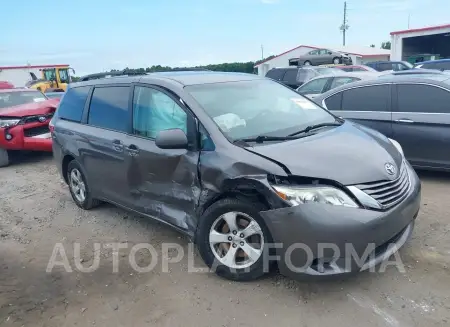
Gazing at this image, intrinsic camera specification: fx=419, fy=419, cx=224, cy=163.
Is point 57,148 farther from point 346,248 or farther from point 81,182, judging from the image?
point 346,248

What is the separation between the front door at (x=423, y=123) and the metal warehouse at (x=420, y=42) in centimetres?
2564

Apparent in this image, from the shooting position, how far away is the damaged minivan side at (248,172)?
115 inches

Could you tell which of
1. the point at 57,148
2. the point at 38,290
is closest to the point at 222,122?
the point at 38,290

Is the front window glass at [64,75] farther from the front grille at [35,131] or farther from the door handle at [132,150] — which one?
the door handle at [132,150]

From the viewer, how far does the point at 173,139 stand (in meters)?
3.45

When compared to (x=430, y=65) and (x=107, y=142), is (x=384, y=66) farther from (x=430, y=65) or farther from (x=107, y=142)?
(x=107, y=142)

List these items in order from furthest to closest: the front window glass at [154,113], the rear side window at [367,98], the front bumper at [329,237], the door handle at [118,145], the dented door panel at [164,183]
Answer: the rear side window at [367,98]
the door handle at [118,145]
the front window glass at [154,113]
the dented door panel at [164,183]
the front bumper at [329,237]

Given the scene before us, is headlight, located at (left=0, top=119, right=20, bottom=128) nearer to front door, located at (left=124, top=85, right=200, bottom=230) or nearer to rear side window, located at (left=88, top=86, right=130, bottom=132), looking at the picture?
rear side window, located at (left=88, top=86, right=130, bottom=132)

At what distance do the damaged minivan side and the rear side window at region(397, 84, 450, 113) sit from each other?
1.89 m

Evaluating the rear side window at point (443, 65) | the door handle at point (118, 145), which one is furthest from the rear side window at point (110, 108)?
the rear side window at point (443, 65)

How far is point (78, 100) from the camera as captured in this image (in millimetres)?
5094

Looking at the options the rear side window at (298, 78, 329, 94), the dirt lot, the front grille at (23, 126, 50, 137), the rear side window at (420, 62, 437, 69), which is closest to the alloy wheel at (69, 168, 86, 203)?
the dirt lot

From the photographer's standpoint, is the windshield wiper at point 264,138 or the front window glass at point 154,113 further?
the front window glass at point 154,113

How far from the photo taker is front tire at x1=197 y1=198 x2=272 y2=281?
3.13 m
